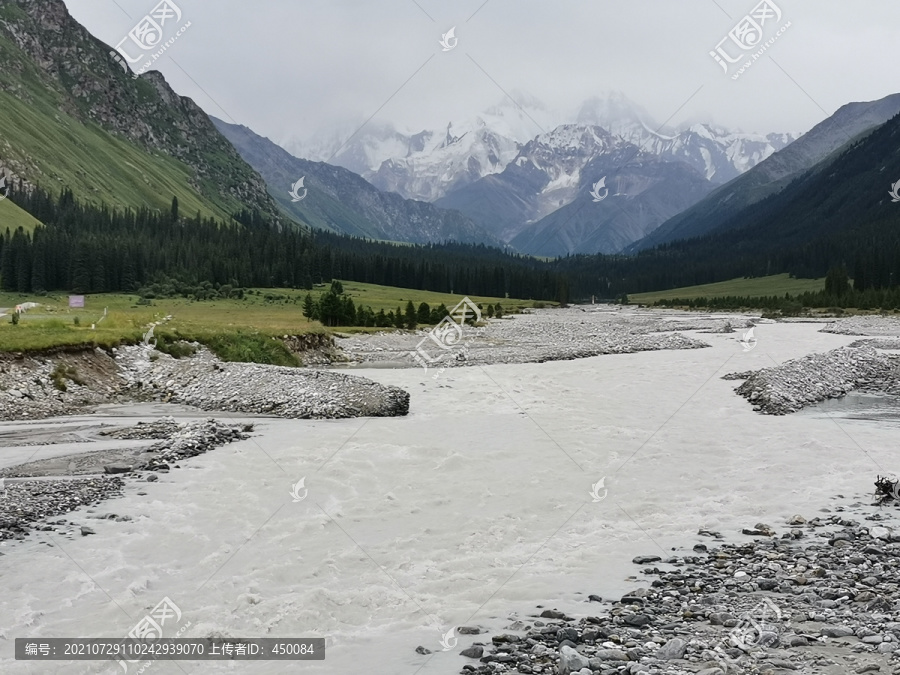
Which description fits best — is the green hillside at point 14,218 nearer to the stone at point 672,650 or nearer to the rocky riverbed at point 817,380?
the rocky riverbed at point 817,380

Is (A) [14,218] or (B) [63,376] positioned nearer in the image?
(B) [63,376]

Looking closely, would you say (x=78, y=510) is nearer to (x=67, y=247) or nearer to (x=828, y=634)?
(x=828, y=634)

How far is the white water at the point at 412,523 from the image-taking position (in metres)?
11.6

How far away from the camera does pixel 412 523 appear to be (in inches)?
669

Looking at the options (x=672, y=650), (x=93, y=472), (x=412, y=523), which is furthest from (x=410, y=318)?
(x=672, y=650)

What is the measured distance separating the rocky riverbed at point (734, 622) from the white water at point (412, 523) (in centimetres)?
66

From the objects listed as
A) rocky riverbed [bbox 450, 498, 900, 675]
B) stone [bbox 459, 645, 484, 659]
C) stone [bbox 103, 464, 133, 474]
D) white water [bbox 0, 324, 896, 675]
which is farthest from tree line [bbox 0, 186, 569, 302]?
stone [bbox 459, 645, 484, 659]

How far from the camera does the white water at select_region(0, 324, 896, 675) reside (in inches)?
457

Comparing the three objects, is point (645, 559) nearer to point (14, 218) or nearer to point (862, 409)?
point (862, 409)

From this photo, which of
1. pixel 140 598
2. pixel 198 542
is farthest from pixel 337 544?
pixel 140 598

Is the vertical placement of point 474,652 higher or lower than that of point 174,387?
lower

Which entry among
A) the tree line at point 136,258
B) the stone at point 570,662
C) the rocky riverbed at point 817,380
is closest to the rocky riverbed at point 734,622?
the stone at point 570,662

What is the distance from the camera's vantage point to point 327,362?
5394 centimetres

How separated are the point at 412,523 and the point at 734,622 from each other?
8.22 m
